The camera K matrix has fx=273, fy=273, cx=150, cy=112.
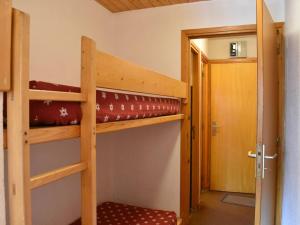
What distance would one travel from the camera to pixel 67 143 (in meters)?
2.21

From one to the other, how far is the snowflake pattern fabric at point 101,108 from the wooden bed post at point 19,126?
99mm

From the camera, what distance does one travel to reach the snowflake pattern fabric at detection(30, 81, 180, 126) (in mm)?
1004

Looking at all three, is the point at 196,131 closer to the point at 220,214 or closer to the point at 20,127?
the point at 220,214

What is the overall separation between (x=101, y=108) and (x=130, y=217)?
137 centimetres

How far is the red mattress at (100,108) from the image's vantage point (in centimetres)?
100

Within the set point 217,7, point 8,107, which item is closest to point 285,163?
point 217,7

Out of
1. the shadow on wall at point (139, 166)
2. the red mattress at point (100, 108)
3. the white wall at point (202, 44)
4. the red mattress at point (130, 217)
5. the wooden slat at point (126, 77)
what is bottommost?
the red mattress at point (130, 217)

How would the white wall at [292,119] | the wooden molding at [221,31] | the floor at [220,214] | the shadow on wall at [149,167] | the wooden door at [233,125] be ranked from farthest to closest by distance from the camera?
the wooden door at [233,125]
the floor at [220,214]
the shadow on wall at [149,167]
the wooden molding at [221,31]
the white wall at [292,119]

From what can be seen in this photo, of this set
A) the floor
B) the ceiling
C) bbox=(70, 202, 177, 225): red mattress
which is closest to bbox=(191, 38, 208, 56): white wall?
the ceiling

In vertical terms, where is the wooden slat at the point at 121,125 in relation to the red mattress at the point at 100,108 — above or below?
below

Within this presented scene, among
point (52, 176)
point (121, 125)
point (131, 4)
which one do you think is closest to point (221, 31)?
point (131, 4)

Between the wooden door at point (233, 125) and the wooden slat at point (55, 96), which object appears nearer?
the wooden slat at point (55, 96)

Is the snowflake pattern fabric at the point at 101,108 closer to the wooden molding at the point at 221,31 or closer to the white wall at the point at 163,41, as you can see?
the white wall at the point at 163,41

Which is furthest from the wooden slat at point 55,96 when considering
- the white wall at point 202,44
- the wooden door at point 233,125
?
the wooden door at point 233,125
